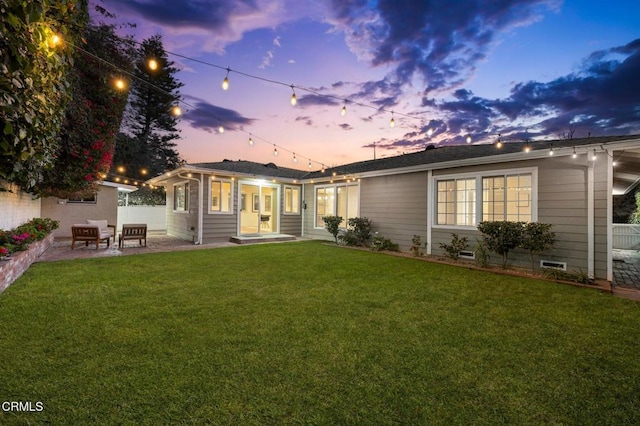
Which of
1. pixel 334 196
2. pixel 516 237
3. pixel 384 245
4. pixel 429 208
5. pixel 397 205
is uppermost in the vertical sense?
pixel 334 196

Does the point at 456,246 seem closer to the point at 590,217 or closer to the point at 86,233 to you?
the point at 590,217

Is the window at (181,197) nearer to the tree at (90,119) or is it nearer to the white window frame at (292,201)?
the tree at (90,119)

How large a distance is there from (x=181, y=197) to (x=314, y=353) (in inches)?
440

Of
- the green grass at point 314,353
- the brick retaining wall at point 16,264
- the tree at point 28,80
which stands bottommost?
the green grass at point 314,353

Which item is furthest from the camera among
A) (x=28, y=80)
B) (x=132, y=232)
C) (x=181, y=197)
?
(x=181, y=197)

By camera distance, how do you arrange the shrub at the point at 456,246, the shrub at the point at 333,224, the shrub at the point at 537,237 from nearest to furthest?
the shrub at the point at 537,237 < the shrub at the point at 456,246 < the shrub at the point at 333,224

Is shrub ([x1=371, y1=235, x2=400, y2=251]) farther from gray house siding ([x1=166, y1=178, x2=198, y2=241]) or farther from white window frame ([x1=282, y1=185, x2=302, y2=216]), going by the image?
gray house siding ([x1=166, y1=178, x2=198, y2=241])

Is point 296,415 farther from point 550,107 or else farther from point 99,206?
point 550,107

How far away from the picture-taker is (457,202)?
786cm

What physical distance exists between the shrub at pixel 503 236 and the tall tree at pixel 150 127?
72.0 ft

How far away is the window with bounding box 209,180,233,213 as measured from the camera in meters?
10.6

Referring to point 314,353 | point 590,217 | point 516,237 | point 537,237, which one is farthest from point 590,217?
point 314,353

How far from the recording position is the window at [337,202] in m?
11.1

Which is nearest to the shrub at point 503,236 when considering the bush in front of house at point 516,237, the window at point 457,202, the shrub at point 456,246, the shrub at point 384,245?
the bush in front of house at point 516,237
